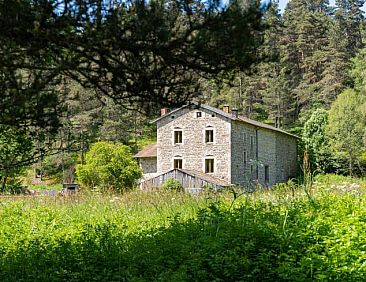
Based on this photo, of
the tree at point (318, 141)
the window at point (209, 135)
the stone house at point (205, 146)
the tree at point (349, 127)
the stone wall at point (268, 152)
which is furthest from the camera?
the tree at point (318, 141)

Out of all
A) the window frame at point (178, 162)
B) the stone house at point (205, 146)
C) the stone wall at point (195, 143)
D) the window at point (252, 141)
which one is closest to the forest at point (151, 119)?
the stone house at point (205, 146)

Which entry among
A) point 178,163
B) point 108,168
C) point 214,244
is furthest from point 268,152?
point 214,244

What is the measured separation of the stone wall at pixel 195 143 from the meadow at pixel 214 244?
23898 millimetres

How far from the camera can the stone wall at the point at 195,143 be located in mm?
32719

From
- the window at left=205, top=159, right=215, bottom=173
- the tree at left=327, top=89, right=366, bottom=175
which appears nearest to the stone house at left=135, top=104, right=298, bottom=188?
the window at left=205, top=159, right=215, bottom=173

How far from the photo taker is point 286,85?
52750 mm

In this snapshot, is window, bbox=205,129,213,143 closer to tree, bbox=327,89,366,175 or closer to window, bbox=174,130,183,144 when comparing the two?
window, bbox=174,130,183,144

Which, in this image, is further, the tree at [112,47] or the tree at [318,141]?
the tree at [318,141]

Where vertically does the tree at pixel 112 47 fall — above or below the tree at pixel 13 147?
above

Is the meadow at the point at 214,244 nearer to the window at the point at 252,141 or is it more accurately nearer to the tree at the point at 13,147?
the tree at the point at 13,147

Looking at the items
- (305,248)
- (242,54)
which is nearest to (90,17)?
(242,54)

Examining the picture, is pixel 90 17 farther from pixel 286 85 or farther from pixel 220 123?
pixel 286 85

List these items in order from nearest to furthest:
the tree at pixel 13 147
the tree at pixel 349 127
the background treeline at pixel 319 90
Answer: the tree at pixel 13 147 → the tree at pixel 349 127 → the background treeline at pixel 319 90

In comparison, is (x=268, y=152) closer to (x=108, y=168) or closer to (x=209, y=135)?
(x=209, y=135)
